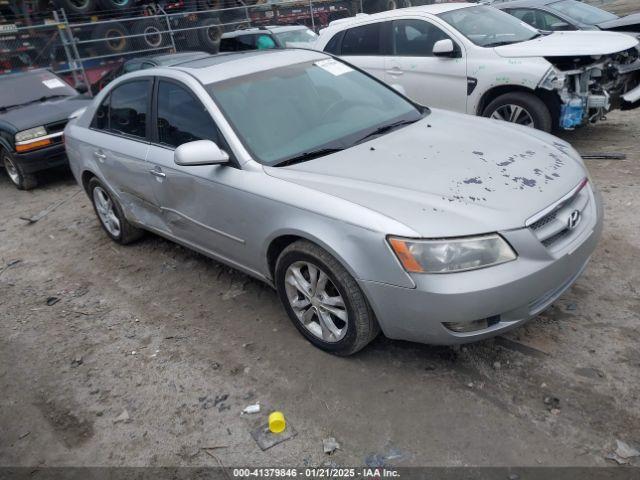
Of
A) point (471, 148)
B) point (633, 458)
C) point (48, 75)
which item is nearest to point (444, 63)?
point (471, 148)

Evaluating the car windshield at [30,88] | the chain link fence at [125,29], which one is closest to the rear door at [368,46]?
the car windshield at [30,88]

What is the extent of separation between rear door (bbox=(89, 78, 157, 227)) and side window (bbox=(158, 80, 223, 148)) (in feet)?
0.67

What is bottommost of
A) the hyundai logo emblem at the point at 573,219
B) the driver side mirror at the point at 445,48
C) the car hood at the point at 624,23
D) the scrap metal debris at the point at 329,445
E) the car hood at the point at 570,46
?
the scrap metal debris at the point at 329,445

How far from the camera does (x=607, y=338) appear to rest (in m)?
2.99

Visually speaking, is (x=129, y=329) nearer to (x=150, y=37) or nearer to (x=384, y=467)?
(x=384, y=467)

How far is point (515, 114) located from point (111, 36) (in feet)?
35.7

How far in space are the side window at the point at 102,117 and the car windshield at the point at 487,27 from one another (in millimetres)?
4046

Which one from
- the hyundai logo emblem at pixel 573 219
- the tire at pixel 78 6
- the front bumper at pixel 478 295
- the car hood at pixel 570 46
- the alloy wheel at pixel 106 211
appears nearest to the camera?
the front bumper at pixel 478 295

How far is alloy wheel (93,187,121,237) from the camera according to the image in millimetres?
5009

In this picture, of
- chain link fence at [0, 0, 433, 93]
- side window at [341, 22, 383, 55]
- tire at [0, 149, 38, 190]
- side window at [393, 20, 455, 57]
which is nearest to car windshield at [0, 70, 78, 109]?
tire at [0, 149, 38, 190]

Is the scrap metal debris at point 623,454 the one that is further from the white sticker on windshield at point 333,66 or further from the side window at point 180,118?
the white sticker on windshield at point 333,66

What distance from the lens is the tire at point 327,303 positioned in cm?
279

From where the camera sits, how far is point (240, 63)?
379cm

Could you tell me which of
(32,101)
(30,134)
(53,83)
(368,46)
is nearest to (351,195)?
(368,46)
